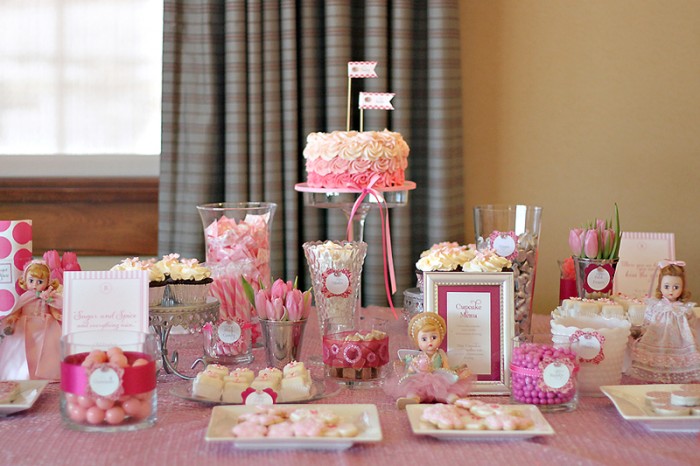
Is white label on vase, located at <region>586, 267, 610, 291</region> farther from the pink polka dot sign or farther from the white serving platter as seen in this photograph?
the pink polka dot sign

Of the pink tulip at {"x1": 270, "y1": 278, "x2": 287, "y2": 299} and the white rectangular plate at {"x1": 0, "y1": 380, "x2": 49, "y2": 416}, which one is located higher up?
the pink tulip at {"x1": 270, "y1": 278, "x2": 287, "y2": 299}

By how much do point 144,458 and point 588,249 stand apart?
104 centimetres

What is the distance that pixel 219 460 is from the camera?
3.96ft

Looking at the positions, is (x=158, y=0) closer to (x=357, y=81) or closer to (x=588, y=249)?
(x=357, y=81)

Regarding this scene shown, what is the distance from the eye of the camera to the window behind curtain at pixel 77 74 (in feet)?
9.80

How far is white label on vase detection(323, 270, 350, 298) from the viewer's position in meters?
1.76

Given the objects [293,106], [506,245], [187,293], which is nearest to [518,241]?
[506,245]

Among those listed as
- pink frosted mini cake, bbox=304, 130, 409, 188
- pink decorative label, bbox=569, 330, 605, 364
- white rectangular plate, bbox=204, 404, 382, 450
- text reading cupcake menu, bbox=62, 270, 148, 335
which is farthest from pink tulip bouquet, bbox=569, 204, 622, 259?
text reading cupcake menu, bbox=62, 270, 148, 335

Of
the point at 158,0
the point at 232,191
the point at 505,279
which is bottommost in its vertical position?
the point at 505,279

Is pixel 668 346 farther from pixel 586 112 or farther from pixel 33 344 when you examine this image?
pixel 586 112

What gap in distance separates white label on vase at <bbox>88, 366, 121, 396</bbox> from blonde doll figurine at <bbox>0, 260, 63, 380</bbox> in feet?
1.05

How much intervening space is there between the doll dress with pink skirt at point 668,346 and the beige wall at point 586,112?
4.60 ft

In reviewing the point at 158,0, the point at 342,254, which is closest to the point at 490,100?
the point at 158,0

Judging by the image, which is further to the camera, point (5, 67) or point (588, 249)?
point (5, 67)
